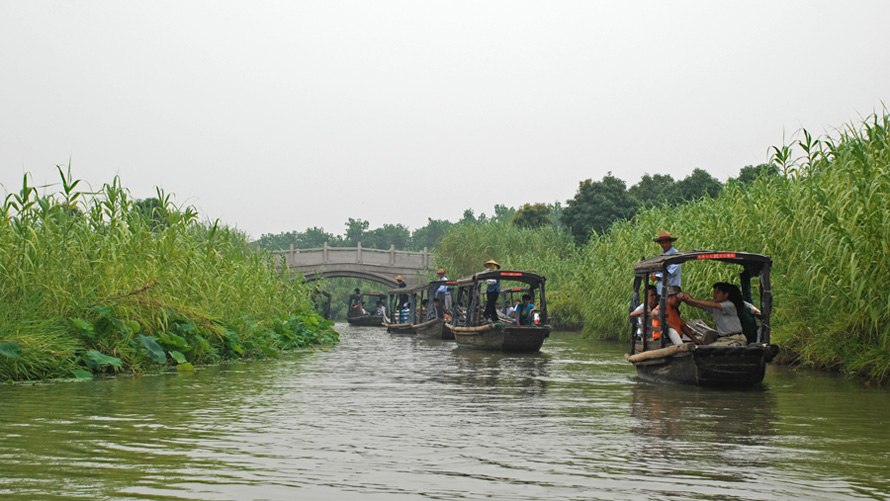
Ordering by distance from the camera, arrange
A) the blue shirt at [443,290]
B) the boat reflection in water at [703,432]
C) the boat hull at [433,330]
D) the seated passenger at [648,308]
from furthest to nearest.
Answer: the blue shirt at [443,290]
the boat hull at [433,330]
the seated passenger at [648,308]
the boat reflection in water at [703,432]

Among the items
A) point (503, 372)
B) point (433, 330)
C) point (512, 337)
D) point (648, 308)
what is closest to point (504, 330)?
point (512, 337)

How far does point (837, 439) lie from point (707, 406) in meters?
1.91

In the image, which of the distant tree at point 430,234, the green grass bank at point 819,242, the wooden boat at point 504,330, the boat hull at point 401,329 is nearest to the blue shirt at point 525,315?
the wooden boat at point 504,330

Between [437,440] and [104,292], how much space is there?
592 centimetres

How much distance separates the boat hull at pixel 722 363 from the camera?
9070 mm

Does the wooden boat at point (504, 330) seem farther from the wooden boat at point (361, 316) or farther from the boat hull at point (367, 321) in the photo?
the boat hull at point (367, 321)

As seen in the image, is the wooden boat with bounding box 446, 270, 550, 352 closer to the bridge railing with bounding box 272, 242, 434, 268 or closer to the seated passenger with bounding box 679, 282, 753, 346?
the seated passenger with bounding box 679, 282, 753, 346

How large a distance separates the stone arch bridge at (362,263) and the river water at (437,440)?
33843mm

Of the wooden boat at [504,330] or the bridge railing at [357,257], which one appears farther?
the bridge railing at [357,257]

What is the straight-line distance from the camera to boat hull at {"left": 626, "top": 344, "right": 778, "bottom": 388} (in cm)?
907

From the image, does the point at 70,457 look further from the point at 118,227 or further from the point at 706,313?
the point at 706,313

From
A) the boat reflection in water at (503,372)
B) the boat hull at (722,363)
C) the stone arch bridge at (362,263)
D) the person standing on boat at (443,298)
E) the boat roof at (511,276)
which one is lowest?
the boat reflection in water at (503,372)

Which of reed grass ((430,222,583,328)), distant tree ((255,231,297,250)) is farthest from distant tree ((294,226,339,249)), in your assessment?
reed grass ((430,222,583,328))

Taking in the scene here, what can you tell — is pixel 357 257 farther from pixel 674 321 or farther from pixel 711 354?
pixel 711 354
